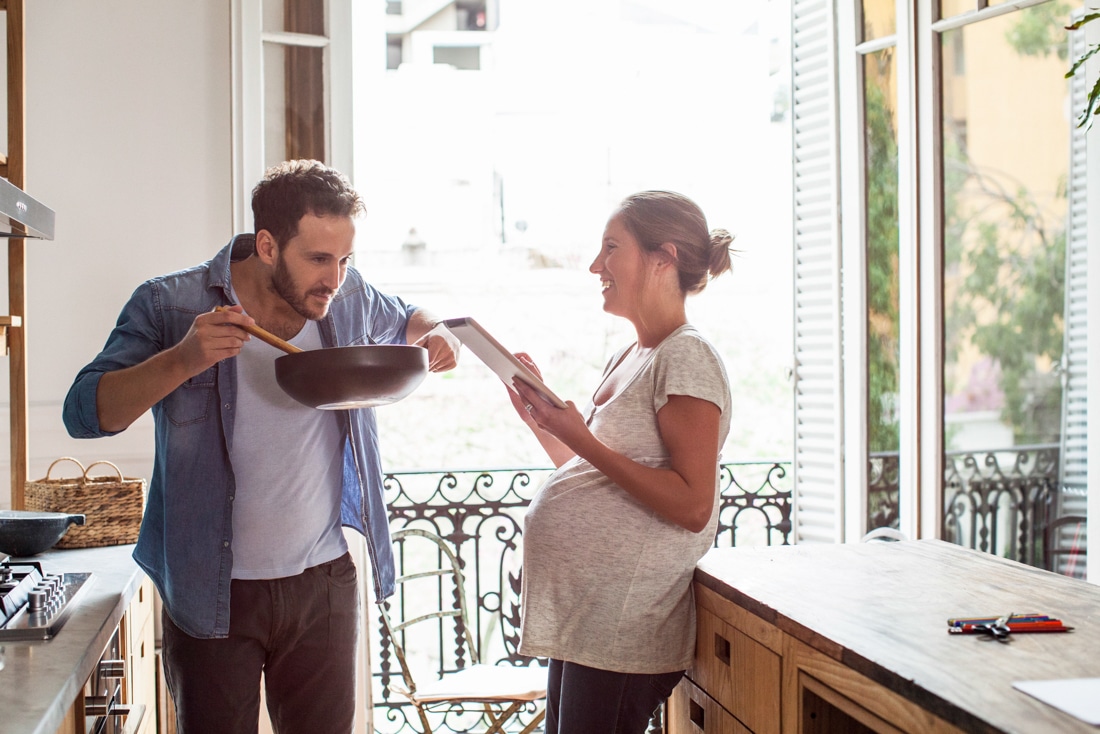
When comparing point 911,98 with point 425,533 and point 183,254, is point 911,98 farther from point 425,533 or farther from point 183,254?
point 183,254

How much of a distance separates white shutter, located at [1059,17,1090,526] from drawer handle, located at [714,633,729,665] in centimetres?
157

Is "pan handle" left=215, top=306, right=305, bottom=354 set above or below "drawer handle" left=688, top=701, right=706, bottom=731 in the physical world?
above

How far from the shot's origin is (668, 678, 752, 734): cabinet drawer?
1584 millimetres

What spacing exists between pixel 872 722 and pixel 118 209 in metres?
2.51

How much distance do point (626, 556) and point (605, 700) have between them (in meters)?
0.24

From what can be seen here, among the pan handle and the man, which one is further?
the man

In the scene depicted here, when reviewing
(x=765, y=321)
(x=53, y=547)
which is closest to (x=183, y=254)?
(x=53, y=547)

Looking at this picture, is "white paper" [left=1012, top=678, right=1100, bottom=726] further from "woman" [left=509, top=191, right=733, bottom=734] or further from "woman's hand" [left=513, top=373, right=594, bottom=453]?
"woman's hand" [left=513, top=373, right=594, bottom=453]

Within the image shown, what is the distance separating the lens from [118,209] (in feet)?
9.14

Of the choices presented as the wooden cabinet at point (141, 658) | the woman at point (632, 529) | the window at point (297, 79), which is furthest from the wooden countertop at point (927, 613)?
the window at point (297, 79)

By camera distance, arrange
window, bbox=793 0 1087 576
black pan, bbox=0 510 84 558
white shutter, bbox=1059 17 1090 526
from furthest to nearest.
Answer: window, bbox=793 0 1087 576
white shutter, bbox=1059 17 1090 526
black pan, bbox=0 510 84 558

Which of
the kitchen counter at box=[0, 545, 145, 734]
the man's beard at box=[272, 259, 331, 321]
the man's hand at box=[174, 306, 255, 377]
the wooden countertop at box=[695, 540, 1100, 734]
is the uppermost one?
the man's beard at box=[272, 259, 331, 321]

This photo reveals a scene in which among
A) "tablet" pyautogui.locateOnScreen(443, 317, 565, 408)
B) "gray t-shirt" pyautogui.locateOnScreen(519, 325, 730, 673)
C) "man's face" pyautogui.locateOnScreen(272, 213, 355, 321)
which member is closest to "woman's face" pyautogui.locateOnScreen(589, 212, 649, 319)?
"gray t-shirt" pyautogui.locateOnScreen(519, 325, 730, 673)

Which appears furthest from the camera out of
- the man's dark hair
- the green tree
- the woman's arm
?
the green tree
